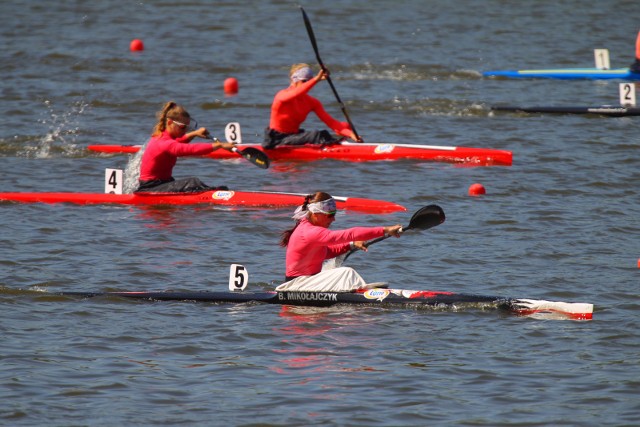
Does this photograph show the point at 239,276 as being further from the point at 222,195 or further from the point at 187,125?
the point at 222,195

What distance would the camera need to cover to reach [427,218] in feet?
37.4

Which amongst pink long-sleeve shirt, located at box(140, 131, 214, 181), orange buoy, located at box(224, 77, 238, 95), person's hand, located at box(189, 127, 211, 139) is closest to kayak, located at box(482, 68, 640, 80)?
orange buoy, located at box(224, 77, 238, 95)

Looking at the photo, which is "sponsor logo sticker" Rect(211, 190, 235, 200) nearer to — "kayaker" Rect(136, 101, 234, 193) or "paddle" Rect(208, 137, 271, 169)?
"kayaker" Rect(136, 101, 234, 193)

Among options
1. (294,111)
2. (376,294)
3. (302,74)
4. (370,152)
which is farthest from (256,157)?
(376,294)

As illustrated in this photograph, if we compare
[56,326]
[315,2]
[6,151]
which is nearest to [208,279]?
[56,326]

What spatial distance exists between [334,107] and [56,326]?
1333 cm

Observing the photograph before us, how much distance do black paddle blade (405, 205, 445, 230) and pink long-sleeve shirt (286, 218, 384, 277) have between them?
1.73ft

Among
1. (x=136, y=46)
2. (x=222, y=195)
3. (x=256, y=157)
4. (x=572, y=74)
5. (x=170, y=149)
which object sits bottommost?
(x=222, y=195)

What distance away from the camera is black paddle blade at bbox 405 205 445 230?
11330mm

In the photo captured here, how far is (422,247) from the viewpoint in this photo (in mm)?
→ 13992

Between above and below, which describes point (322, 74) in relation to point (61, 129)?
above

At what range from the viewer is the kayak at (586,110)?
70.8 ft

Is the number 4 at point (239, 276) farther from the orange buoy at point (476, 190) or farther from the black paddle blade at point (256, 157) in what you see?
the orange buoy at point (476, 190)

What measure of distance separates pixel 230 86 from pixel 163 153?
9177mm
